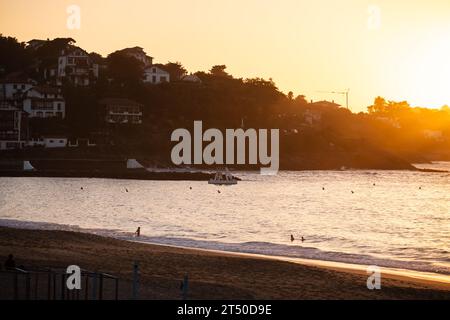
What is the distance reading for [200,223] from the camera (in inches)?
2142

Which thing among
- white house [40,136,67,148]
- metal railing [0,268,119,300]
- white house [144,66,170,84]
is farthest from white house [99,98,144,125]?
metal railing [0,268,119,300]

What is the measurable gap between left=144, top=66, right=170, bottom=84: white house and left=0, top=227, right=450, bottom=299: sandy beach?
5000 inches

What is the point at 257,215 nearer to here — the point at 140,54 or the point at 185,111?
the point at 185,111

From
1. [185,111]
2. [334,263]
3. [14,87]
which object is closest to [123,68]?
[185,111]

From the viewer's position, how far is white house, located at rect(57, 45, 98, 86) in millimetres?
143125

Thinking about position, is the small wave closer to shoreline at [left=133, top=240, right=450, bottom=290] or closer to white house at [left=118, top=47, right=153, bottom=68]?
shoreline at [left=133, top=240, right=450, bottom=290]

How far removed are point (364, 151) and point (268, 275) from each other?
160 metres

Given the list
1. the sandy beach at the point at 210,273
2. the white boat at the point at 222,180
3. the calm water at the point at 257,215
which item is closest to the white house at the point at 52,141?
the calm water at the point at 257,215

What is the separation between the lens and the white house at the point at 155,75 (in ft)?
525

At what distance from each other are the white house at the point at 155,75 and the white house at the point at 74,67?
54.6ft

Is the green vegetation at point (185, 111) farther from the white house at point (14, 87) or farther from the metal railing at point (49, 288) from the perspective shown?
the metal railing at point (49, 288)

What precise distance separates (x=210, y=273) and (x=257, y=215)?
3677 centimetres
